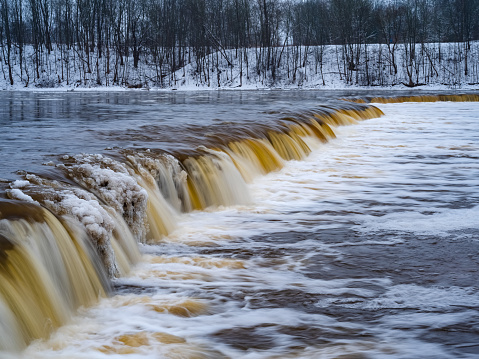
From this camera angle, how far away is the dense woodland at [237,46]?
55594 millimetres

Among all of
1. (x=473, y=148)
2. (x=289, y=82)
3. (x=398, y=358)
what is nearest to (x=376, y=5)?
(x=289, y=82)

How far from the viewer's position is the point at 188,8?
62.6m

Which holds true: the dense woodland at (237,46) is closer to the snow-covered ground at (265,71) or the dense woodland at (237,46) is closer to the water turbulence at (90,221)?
the snow-covered ground at (265,71)

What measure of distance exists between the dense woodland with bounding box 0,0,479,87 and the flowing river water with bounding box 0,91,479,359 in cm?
4661

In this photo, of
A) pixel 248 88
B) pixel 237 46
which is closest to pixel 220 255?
pixel 248 88

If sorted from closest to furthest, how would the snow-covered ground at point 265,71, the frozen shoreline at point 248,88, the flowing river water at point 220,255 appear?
the flowing river water at point 220,255
the frozen shoreline at point 248,88
the snow-covered ground at point 265,71

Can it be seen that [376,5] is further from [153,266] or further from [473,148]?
[153,266]

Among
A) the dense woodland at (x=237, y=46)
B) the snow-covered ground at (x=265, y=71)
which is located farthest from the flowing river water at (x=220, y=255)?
the dense woodland at (x=237, y=46)

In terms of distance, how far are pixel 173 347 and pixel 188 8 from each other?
6228 centimetres

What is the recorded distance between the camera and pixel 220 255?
17.7 feet

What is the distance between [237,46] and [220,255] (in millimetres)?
54723

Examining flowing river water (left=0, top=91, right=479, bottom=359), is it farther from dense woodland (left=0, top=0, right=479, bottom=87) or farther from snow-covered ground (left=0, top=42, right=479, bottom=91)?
dense woodland (left=0, top=0, right=479, bottom=87)

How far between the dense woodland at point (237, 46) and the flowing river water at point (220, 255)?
4661 cm

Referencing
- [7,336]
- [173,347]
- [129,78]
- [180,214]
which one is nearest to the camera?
[7,336]
